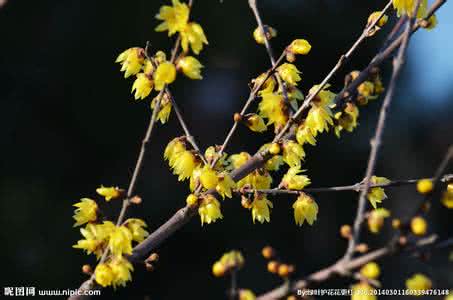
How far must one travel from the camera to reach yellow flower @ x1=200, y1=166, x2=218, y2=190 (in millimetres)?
1569

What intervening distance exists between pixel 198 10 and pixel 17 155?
1847mm

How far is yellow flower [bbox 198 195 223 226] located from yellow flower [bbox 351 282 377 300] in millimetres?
494

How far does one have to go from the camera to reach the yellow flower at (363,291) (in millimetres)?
1116

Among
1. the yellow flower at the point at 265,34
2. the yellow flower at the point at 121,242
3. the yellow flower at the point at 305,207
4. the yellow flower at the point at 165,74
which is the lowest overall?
the yellow flower at the point at 121,242

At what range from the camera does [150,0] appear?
20.8 ft

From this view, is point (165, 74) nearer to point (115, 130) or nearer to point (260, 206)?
point (260, 206)

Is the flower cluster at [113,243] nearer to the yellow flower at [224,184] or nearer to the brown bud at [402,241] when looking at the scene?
the yellow flower at [224,184]

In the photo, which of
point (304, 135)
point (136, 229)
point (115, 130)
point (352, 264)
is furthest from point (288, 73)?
point (115, 130)

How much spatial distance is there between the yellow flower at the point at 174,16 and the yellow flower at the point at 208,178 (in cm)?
32

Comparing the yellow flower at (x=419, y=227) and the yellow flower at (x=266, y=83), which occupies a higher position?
the yellow flower at (x=266, y=83)

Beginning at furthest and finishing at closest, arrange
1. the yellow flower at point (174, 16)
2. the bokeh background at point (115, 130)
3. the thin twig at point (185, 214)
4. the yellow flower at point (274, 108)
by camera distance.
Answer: the bokeh background at point (115, 130) < the yellow flower at point (274, 108) < the thin twig at point (185, 214) < the yellow flower at point (174, 16)

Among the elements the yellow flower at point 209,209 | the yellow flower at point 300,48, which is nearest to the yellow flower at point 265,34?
the yellow flower at point 300,48

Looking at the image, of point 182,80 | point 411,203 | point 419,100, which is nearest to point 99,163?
point 182,80

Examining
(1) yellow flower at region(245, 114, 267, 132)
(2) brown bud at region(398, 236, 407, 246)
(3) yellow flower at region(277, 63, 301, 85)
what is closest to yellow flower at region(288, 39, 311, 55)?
(3) yellow flower at region(277, 63, 301, 85)
